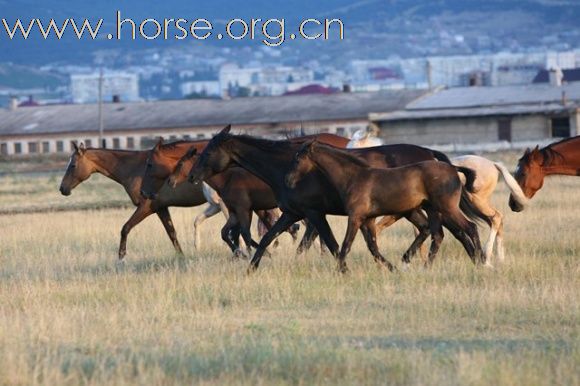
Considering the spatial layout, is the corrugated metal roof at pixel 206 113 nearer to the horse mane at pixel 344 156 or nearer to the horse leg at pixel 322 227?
the horse leg at pixel 322 227

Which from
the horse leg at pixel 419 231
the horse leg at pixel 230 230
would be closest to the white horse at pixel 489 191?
the horse leg at pixel 419 231

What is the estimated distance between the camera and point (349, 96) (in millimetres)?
88875

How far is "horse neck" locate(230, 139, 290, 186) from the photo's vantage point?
57.6 feet

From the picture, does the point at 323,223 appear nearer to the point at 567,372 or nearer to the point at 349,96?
the point at 567,372

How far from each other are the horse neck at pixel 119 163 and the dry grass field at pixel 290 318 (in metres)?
1.11

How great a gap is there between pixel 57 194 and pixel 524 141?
86.8ft

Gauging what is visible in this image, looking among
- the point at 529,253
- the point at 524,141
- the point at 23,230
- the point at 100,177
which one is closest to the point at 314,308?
the point at 529,253

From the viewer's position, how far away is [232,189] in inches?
760

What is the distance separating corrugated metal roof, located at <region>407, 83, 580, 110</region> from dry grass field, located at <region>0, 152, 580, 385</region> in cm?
4919

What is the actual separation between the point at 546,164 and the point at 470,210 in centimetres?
153

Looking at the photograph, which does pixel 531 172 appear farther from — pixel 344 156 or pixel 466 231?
pixel 344 156

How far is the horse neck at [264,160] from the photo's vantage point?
1756 cm

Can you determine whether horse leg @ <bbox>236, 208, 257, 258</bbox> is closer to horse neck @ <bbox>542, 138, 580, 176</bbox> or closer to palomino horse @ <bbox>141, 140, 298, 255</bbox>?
palomino horse @ <bbox>141, 140, 298, 255</bbox>

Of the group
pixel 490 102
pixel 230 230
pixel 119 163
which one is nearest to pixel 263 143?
pixel 230 230
